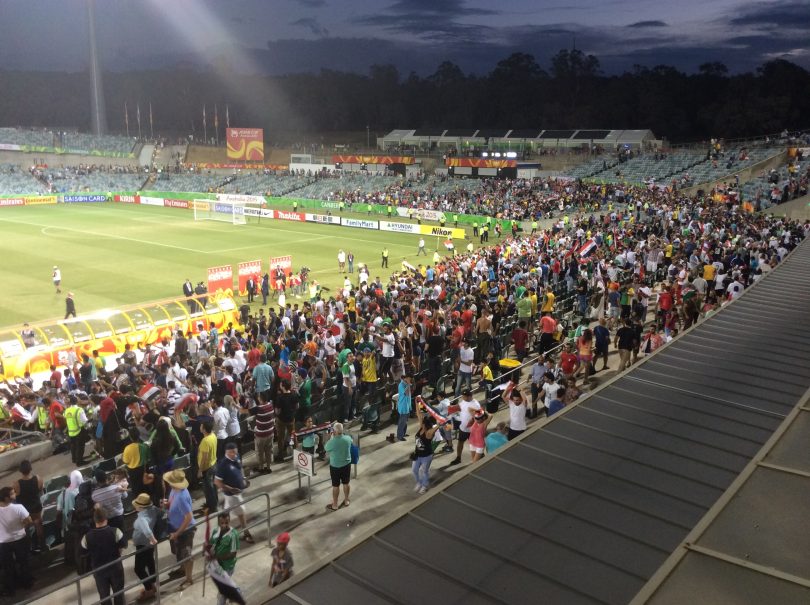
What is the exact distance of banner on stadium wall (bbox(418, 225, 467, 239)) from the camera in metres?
50.6

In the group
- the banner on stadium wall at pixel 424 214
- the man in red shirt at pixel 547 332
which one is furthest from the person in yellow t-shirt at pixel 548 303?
the banner on stadium wall at pixel 424 214

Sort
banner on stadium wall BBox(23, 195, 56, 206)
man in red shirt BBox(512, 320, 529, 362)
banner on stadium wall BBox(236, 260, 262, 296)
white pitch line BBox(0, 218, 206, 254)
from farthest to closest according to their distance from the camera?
banner on stadium wall BBox(23, 195, 56, 206), white pitch line BBox(0, 218, 206, 254), banner on stadium wall BBox(236, 260, 262, 296), man in red shirt BBox(512, 320, 529, 362)

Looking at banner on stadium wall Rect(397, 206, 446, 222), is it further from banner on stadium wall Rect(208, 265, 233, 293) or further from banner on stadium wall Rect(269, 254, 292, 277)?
banner on stadium wall Rect(208, 265, 233, 293)

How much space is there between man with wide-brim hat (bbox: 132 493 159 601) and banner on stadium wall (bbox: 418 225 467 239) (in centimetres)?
4191

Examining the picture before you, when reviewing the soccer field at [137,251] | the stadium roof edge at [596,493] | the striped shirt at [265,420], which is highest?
the stadium roof edge at [596,493]

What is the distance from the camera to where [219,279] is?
1164 inches

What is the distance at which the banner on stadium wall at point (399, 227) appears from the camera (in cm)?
5448

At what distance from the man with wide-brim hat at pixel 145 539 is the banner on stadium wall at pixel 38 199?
77.4 meters

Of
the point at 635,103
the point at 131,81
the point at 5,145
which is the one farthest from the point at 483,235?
the point at 131,81

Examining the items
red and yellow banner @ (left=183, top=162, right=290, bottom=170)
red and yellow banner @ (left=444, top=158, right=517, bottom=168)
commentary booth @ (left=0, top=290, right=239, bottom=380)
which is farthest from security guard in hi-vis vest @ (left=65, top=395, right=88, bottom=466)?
red and yellow banner @ (left=183, top=162, right=290, bottom=170)

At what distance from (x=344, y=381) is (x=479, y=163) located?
63549 millimetres

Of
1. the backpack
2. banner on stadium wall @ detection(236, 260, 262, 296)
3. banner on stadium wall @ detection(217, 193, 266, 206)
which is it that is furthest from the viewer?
banner on stadium wall @ detection(217, 193, 266, 206)

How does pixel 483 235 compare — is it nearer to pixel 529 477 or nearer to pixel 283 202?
pixel 283 202

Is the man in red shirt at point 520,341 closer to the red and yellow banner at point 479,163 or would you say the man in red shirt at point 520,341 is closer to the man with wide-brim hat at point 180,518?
the man with wide-brim hat at point 180,518
